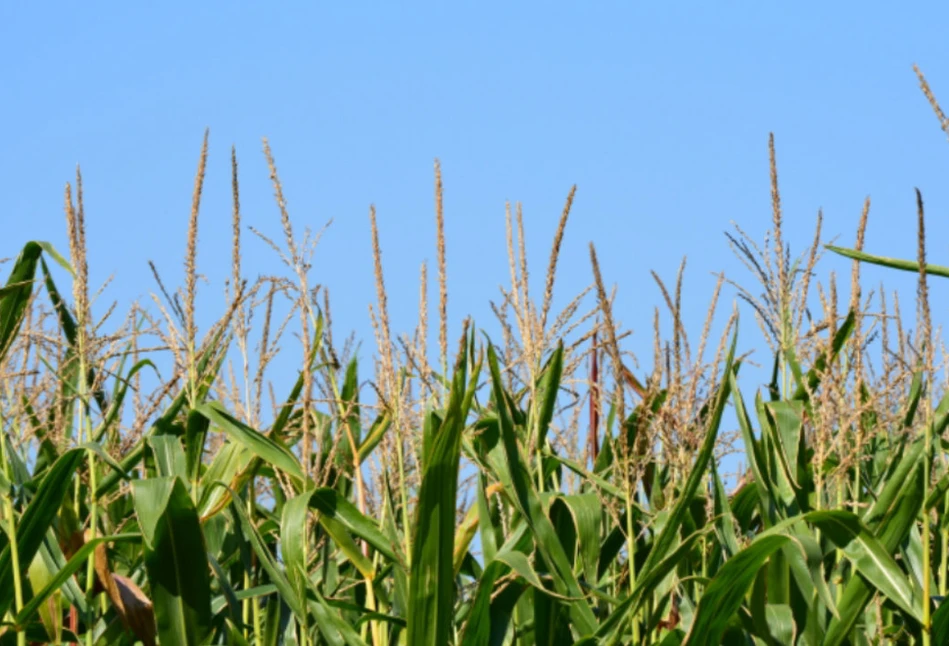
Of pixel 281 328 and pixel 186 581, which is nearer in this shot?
pixel 186 581

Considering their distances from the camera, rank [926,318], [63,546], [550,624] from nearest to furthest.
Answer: [926,318] → [550,624] → [63,546]

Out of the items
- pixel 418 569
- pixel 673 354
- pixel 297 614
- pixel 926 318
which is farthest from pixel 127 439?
pixel 926 318

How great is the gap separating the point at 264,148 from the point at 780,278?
3.84 ft

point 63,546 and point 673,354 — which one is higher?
point 673,354

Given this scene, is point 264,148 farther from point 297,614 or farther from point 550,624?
point 550,624

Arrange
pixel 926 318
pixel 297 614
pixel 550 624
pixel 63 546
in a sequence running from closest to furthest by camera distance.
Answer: pixel 926 318 < pixel 297 614 < pixel 550 624 < pixel 63 546

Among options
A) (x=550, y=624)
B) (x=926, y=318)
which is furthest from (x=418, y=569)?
(x=926, y=318)

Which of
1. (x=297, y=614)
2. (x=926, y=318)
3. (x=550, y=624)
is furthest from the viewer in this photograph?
(x=550, y=624)

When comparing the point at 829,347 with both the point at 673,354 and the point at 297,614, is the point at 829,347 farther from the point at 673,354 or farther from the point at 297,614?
the point at 297,614

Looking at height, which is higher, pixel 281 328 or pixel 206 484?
pixel 281 328

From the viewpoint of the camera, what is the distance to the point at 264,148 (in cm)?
257

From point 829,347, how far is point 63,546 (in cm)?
178

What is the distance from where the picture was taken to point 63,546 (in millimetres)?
2852

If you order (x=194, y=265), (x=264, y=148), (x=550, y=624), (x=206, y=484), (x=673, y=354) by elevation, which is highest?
(x=264, y=148)
